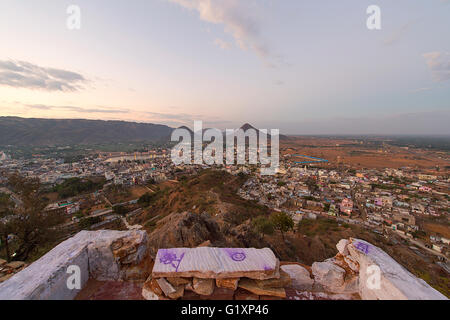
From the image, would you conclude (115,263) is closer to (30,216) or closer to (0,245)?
(30,216)

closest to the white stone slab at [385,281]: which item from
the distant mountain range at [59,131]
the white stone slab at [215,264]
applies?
the white stone slab at [215,264]

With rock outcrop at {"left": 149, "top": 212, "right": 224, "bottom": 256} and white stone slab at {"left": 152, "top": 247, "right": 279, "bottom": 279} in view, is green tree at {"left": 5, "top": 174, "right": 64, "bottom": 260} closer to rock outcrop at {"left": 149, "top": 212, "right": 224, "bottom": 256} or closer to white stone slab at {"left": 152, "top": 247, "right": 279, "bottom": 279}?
rock outcrop at {"left": 149, "top": 212, "right": 224, "bottom": 256}

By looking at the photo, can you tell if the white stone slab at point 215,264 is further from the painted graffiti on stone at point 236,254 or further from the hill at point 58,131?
the hill at point 58,131

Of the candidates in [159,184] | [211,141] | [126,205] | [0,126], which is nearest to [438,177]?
[159,184]

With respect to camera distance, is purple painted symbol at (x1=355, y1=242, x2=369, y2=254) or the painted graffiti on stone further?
purple painted symbol at (x1=355, y1=242, x2=369, y2=254)

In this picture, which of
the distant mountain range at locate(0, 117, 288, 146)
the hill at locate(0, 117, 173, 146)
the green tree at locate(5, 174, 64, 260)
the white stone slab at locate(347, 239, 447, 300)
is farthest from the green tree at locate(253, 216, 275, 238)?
the hill at locate(0, 117, 173, 146)

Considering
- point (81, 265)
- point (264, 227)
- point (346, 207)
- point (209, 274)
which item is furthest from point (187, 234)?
point (346, 207)

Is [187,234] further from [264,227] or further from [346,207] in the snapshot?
[346,207]

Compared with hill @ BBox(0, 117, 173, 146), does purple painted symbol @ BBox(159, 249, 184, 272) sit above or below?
below
